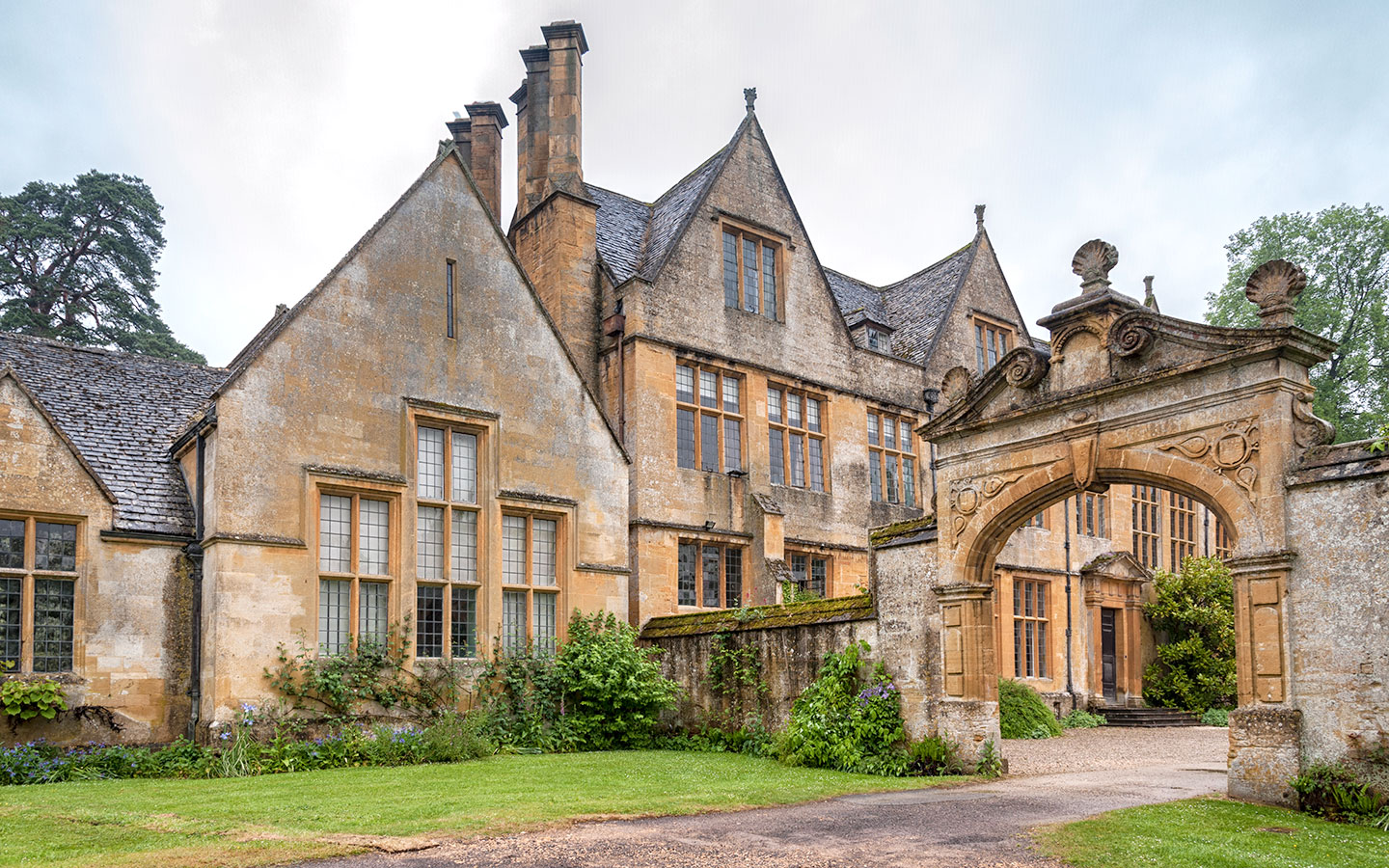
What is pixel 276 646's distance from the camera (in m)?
14.8

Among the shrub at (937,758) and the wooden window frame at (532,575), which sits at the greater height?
the wooden window frame at (532,575)

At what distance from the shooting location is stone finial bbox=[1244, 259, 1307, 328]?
34.9 feet

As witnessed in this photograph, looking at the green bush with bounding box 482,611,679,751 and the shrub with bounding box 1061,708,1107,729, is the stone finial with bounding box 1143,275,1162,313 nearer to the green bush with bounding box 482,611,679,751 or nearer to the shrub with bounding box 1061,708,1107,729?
the shrub with bounding box 1061,708,1107,729

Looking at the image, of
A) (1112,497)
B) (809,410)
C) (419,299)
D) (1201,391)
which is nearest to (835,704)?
(1201,391)

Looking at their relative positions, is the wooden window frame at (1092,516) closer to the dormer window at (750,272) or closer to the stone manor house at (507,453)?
the stone manor house at (507,453)

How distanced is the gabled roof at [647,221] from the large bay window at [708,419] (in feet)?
7.26

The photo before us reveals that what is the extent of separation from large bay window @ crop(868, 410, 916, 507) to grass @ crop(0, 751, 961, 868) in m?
11.6

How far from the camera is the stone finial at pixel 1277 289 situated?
419 inches

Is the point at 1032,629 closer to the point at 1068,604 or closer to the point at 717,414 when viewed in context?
the point at 1068,604

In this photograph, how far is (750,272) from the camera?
23.3 m

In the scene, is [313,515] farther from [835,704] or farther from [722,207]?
[722,207]

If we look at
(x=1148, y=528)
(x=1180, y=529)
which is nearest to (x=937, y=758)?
(x=1148, y=528)

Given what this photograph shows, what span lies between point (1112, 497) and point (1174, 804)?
66.3 ft

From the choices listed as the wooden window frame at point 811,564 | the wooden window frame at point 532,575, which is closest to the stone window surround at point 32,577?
the wooden window frame at point 532,575
